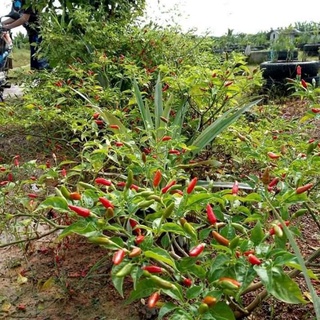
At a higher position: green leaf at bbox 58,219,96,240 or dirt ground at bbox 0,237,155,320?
green leaf at bbox 58,219,96,240

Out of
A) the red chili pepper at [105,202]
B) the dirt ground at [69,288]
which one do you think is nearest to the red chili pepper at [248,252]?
the red chili pepper at [105,202]

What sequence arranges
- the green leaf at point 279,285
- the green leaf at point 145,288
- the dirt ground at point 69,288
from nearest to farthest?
the green leaf at point 279,285 < the green leaf at point 145,288 < the dirt ground at point 69,288

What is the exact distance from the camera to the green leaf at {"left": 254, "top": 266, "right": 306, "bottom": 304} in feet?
2.36

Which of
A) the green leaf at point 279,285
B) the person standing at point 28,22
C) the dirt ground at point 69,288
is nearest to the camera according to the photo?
the green leaf at point 279,285

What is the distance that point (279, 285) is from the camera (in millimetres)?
737

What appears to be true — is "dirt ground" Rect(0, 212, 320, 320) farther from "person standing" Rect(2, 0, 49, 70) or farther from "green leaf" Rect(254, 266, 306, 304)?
"person standing" Rect(2, 0, 49, 70)

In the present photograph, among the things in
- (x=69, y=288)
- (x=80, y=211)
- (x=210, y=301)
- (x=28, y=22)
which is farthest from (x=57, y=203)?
(x=28, y=22)

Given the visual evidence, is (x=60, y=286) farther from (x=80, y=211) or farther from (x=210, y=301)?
(x=210, y=301)

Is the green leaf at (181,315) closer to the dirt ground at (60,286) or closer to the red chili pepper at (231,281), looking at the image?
the red chili pepper at (231,281)

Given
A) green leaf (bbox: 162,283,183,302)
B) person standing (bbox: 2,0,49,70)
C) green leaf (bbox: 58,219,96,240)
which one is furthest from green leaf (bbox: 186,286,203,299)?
person standing (bbox: 2,0,49,70)

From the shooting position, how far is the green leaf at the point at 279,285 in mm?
719

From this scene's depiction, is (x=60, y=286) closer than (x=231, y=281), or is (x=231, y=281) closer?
(x=231, y=281)

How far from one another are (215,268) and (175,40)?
294cm

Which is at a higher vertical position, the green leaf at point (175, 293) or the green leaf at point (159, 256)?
the green leaf at point (159, 256)
